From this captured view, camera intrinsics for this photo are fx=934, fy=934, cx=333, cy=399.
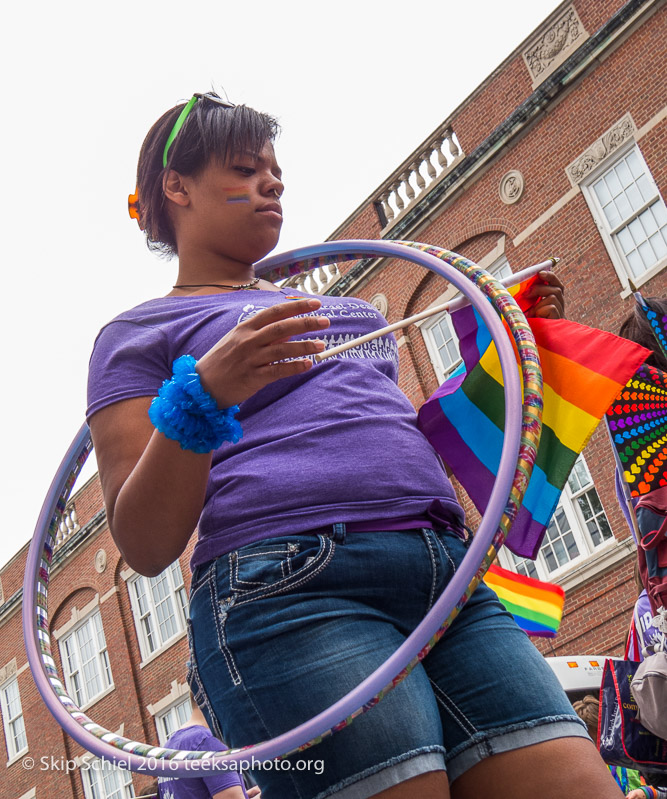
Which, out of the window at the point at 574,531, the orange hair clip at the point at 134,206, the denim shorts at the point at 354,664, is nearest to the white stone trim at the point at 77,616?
the window at the point at 574,531

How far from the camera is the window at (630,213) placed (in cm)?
1410

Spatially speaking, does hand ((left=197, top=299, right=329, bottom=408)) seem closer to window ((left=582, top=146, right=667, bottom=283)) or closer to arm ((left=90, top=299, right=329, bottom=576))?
arm ((left=90, top=299, right=329, bottom=576))

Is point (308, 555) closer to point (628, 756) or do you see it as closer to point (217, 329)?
point (217, 329)

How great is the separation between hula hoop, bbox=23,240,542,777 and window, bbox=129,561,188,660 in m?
19.9

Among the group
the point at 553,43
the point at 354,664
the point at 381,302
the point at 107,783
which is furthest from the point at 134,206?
the point at 107,783

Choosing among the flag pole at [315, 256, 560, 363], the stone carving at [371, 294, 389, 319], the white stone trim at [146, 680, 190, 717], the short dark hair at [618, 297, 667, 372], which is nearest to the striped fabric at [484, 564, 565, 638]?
the short dark hair at [618, 297, 667, 372]

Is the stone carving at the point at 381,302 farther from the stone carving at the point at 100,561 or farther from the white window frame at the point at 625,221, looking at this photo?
the stone carving at the point at 100,561

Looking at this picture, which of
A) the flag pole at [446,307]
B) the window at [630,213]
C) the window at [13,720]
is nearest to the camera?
the flag pole at [446,307]

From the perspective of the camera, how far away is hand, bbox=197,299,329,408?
1.57 metres

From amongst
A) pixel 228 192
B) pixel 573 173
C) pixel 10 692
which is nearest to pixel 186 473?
pixel 228 192

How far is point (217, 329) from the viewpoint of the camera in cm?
206

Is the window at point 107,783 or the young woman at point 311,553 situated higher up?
the young woman at point 311,553

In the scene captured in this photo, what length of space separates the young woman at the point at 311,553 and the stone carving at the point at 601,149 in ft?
45.1

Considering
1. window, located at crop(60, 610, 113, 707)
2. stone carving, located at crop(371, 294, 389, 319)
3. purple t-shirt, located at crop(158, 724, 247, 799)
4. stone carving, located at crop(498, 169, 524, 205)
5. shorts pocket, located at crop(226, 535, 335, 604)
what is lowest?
purple t-shirt, located at crop(158, 724, 247, 799)
